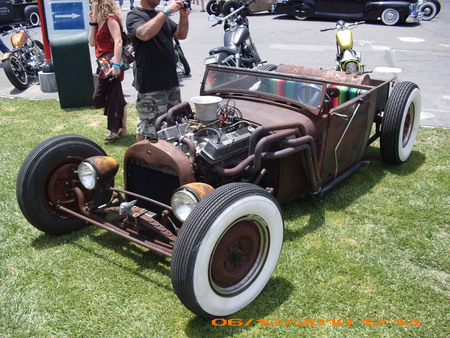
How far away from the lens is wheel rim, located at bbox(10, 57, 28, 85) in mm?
8398

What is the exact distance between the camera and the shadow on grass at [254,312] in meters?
2.52

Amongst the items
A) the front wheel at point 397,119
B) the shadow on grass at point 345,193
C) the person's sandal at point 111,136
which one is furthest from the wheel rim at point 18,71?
the front wheel at point 397,119

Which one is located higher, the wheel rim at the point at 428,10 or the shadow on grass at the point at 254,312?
the wheel rim at the point at 428,10

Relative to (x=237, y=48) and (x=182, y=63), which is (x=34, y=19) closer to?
(x=182, y=63)

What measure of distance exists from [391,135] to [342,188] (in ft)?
2.49

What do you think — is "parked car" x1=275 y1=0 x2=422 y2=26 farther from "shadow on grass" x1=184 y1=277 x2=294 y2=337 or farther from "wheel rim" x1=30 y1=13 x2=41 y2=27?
A: "shadow on grass" x1=184 y1=277 x2=294 y2=337

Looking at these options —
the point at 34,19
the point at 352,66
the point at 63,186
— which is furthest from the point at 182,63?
the point at 34,19

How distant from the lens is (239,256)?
8.58 feet

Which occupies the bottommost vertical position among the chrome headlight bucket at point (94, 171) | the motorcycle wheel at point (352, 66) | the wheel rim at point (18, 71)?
the wheel rim at point (18, 71)

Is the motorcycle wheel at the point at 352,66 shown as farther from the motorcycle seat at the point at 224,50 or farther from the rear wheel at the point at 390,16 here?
the rear wheel at the point at 390,16

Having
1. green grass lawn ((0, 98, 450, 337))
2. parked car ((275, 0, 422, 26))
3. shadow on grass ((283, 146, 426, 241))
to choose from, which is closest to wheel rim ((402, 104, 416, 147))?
shadow on grass ((283, 146, 426, 241))

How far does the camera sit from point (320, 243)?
3.38m

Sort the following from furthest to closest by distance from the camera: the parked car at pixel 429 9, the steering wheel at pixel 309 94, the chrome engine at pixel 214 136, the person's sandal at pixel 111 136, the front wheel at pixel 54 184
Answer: the parked car at pixel 429 9 → the person's sandal at pixel 111 136 → the steering wheel at pixel 309 94 → the front wheel at pixel 54 184 → the chrome engine at pixel 214 136

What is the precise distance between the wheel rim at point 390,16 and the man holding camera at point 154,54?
495 inches
